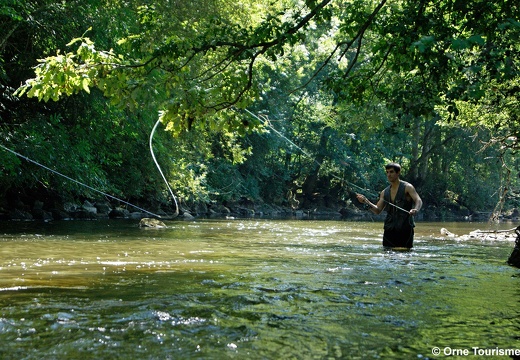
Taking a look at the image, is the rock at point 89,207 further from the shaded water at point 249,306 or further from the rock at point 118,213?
Result: the shaded water at point 249,306

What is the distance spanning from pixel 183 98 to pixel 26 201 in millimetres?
16433

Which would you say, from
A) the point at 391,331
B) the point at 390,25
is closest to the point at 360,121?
the point at 390,25

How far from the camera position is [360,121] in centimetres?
930

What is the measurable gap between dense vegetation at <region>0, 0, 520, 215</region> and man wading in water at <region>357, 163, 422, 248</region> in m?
0.99

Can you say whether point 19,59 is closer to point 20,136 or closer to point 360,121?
point 20,136

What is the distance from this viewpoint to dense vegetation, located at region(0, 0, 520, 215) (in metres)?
7.01

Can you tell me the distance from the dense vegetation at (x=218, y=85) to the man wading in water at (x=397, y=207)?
994 millimetres

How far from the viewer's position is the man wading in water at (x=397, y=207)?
1078 cm

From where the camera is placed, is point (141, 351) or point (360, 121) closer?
point (141, 351)

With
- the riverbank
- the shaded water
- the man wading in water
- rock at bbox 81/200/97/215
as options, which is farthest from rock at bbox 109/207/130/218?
the man wading in water

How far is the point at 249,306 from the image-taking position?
5402mm

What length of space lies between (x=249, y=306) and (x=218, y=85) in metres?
3.35

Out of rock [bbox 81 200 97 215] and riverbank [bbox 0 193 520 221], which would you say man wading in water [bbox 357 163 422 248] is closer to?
riverbank [bbox 0 193 520 221]

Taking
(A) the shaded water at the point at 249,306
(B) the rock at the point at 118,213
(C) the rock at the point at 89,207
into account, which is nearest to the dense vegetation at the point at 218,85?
(B) the rock at the point at 118,213
